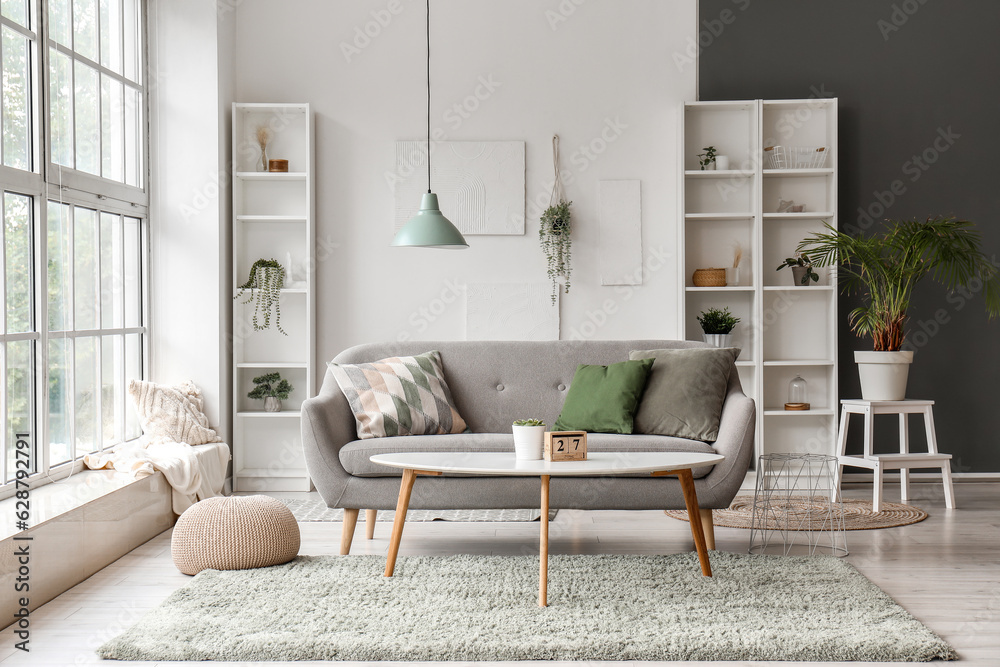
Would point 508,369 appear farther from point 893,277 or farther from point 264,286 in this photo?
point 893,277

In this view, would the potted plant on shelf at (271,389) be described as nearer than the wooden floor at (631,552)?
No

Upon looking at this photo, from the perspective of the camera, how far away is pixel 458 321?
511cm

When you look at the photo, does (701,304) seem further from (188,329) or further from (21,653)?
(21,653)

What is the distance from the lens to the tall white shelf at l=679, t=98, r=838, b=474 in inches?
198

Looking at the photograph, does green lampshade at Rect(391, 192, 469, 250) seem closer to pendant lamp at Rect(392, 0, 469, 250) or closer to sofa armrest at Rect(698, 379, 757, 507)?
pendant lamp at Rect(392, 0, 469, 250)

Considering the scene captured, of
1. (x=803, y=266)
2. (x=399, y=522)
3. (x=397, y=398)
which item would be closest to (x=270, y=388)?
(x=397, y=398)

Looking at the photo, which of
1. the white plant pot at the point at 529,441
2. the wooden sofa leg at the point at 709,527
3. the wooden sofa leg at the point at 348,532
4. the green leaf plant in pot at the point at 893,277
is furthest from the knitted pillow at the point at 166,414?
the green leaf plant in pot at the point at 893,277

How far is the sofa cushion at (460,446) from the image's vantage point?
333 centimetres

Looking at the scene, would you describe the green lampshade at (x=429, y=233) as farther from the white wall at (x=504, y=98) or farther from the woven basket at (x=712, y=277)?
the woven basket at (x=712, y=277)

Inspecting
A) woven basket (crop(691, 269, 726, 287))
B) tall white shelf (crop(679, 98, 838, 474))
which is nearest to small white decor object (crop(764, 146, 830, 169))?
tall white shelf (crop(679, 98, 838, 474))

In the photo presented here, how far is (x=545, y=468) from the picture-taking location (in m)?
2.68

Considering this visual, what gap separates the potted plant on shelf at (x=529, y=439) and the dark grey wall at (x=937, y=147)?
306 cm

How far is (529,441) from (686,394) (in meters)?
1.04

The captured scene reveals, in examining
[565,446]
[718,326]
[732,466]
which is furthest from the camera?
[718,326]
